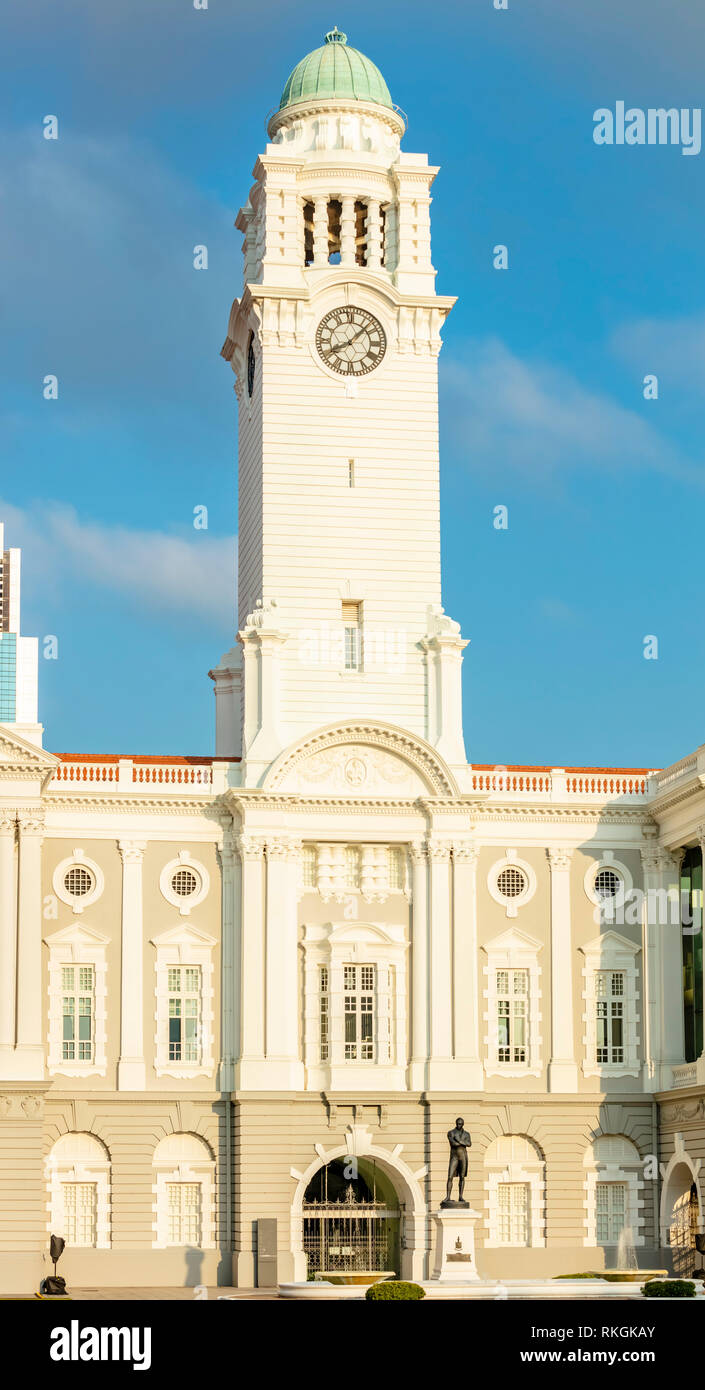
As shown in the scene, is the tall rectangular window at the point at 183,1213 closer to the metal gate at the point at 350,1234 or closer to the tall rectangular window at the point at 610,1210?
the metal gate at the point at 350,1234

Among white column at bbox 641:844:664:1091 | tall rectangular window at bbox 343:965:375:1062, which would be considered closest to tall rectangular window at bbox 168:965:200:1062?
tall rectangular window at bbox 343:965:375:1062

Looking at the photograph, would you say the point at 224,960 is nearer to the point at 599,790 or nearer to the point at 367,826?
the point at 367,826

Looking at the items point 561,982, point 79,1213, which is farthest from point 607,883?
point 79,1213

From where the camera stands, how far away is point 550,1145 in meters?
64.1

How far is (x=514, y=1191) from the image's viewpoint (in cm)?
6397

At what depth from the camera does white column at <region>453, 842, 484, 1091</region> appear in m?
63.2

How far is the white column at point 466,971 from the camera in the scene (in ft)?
207

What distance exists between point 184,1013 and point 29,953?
5008 mm

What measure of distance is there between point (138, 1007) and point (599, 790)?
14.8 m

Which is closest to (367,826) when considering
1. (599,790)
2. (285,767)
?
(285,767)

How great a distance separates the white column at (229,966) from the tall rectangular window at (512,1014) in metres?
7.57

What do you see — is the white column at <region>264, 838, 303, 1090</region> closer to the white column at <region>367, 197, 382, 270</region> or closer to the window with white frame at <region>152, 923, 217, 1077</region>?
the window with white frame at <region>152, 923, 217, 1077</region>

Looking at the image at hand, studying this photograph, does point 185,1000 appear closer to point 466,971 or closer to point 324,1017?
point 324,1017
